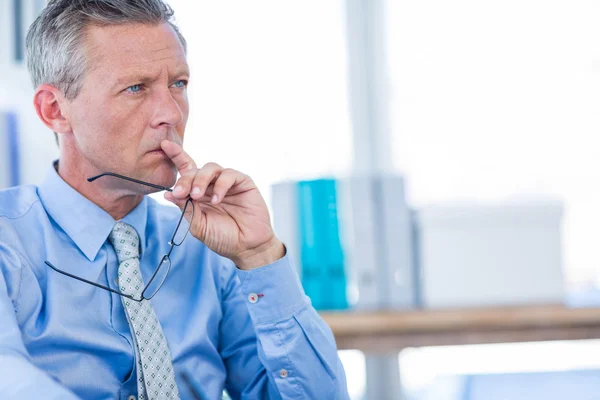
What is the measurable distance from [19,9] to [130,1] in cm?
162

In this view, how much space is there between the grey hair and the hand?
24 cm

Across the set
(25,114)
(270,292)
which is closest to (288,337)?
(270,292)

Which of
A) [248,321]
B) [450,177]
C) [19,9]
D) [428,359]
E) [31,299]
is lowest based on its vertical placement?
[428,359]

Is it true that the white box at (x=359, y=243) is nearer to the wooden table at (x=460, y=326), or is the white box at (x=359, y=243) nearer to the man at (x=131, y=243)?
the wooden table at (x=460, y=326)

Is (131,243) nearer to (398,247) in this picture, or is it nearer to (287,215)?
(287,215)

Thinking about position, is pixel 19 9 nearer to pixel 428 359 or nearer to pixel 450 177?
pixel 450 177

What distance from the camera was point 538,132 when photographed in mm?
2514

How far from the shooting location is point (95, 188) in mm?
1389

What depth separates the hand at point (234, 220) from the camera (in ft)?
4.25

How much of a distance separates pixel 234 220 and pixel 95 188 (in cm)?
31

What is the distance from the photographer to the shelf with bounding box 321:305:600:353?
83.6 inches

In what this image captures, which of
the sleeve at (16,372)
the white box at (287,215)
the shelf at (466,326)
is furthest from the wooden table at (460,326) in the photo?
the sleeve at (16,372)

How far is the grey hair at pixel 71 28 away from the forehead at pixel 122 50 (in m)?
0.01

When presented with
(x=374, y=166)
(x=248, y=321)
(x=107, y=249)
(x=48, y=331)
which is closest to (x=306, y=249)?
(x=374, y=166)
